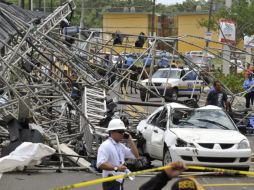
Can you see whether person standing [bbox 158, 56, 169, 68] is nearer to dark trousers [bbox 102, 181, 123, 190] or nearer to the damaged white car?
the damaged white car

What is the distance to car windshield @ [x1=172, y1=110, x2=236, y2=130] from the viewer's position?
1480 cm

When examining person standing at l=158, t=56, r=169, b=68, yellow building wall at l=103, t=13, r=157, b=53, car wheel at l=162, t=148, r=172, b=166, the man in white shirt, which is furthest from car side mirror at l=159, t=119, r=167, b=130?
yellow building wall at l=103, t=13, r=157, b=53

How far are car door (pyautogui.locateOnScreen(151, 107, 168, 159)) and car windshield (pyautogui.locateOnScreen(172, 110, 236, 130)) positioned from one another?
25cm

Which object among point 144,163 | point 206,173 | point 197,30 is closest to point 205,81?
point 144,163

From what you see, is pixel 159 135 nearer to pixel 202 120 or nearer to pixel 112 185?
pixel 202 120

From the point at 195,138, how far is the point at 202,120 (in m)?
1.39

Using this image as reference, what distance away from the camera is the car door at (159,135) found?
568 inches

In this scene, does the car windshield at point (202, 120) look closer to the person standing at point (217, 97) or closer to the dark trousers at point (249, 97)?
the person standing at point (217, 97)

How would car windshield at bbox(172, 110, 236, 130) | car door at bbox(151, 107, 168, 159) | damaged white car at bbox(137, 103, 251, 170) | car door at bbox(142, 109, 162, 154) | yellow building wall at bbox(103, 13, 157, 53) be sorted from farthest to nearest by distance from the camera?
1. yellow building wall at bbox(103, 13, 157, 53)
2. car door at bbox(142, 109, 162, 154)
3. car windshield at bbox(172, 110, 236, 130)
4. car door at bbox(151, 107, 168, 159)
5. damaged white car at bbox(137, 103, 251, 170)

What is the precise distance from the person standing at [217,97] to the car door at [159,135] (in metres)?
5.37

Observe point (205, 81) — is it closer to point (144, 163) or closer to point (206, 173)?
point (144, 163)

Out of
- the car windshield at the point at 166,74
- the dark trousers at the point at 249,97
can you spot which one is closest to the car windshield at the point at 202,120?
the dark trousers at the point at 249,97

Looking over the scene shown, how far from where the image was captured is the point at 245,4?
51344 mm

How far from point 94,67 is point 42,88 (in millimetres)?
6749
